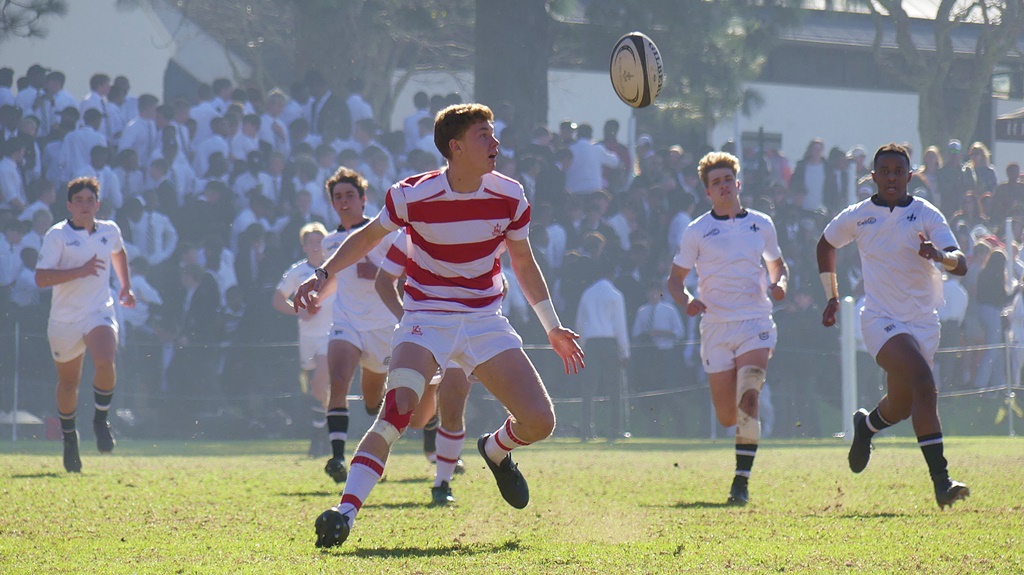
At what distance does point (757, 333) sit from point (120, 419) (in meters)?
10.7

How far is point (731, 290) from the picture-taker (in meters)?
10.8

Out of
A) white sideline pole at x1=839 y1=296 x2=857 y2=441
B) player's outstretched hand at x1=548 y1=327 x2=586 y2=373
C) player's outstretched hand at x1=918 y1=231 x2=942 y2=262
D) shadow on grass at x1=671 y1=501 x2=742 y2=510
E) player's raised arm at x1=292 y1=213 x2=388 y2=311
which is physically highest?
player's raised arm at x1=292 y1=213 x2=388 y2=311

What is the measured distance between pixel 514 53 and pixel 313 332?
8.53m

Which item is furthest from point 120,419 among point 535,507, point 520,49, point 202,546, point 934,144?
point 934,144

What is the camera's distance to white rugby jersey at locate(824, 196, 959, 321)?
9625 mm

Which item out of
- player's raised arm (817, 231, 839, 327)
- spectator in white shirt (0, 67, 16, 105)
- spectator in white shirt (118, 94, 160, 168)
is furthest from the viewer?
spectator in white shirt (118, 94, 160, 168)

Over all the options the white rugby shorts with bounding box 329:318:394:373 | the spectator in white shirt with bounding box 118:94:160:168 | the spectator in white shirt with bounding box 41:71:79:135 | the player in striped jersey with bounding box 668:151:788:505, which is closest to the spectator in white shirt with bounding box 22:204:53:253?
the spectator in white shirt with bounding box 41:71:79:135

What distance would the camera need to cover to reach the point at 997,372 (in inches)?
814

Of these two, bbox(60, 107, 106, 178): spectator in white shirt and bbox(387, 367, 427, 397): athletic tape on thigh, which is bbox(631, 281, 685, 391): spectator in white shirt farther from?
bbox(387, 367, 427, 397): athletic tape on thigh

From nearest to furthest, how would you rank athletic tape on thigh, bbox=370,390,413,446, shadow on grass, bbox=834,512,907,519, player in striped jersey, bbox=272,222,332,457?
athletic tape on thigh, bbox=370,390,413,446 → shadow on grass, bbox=834,512,907,519 → player in striped jersey, bbox=272,222,332,457

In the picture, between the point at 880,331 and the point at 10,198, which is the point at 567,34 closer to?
the point at 10,198

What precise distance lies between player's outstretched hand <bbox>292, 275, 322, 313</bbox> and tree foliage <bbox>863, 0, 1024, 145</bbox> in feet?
74.9

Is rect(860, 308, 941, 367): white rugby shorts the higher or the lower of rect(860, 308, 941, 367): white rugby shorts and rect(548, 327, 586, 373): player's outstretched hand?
the lower

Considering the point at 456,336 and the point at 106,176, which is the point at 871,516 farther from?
the point at 106,176
